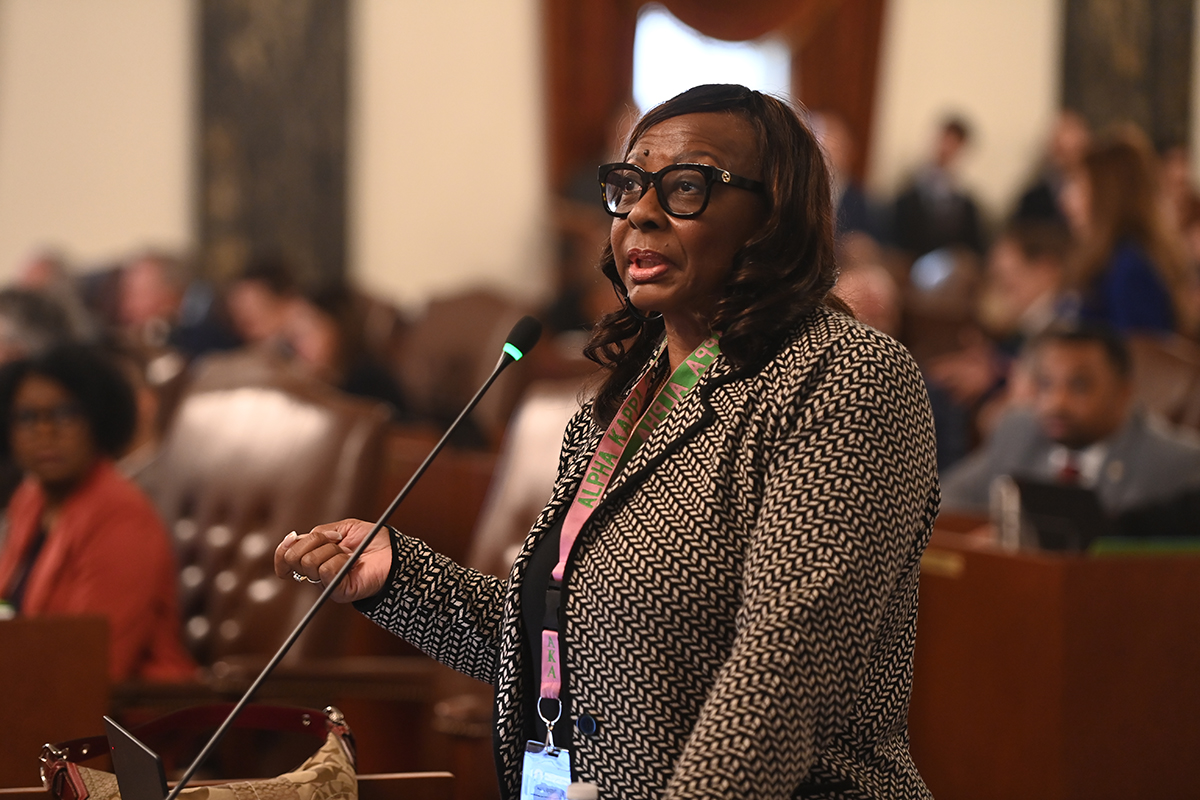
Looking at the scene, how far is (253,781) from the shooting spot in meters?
1.48

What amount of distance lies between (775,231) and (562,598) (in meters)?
0.42

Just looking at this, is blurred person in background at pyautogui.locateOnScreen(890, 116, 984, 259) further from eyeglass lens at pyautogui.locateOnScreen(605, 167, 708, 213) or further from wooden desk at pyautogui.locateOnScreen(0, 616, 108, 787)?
eyeglass lens at pyautogui.locateOnScreen(605, 167, 708, 213)

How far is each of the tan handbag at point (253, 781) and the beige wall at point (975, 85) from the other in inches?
343

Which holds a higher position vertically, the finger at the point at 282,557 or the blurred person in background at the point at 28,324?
the finger at the point at 282,557

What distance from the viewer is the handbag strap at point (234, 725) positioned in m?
1.55

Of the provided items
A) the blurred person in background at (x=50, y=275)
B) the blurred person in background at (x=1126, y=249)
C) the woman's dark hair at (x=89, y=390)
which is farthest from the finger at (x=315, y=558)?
the blurred person in background at (x=50, y=275)

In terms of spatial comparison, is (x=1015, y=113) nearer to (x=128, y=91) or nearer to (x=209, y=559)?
(x=128, y=91)

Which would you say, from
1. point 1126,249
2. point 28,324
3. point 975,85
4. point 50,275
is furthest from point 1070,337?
point 975,85

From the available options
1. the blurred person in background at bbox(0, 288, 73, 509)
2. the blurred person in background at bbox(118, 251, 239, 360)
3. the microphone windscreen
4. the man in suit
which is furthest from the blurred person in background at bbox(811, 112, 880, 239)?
the microphone windscreen

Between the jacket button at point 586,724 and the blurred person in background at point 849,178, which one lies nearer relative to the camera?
the jacket button at point 586,724

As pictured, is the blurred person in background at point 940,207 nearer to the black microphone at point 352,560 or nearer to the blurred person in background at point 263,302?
the blurred person in background at point 263,302

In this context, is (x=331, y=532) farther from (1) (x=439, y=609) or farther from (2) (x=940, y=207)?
(2) (x=940, y=207)

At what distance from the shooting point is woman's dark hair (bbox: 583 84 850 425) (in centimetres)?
137

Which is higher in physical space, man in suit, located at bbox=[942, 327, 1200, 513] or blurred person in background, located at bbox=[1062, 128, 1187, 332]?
blurred person in background, located at bbox=[1062, 128, 1187, 332]
